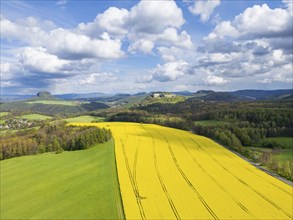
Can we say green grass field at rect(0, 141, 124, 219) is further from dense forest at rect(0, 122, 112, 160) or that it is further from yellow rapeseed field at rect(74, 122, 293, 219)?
dense forest at rect(0, 122, 112, 160)

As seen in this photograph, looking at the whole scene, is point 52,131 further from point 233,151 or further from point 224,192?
point 224,192

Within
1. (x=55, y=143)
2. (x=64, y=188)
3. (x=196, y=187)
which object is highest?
(x=196, y=187)

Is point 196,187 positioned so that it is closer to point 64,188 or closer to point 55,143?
point 64,188

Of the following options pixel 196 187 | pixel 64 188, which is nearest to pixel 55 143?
pixel 64 188

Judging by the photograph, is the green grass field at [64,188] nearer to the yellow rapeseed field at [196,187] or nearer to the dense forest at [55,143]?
the yellow rapeseed field at [196,187]

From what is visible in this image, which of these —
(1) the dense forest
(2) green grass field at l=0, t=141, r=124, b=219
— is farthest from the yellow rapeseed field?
(1) the dense forest

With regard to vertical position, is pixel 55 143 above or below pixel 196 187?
below
